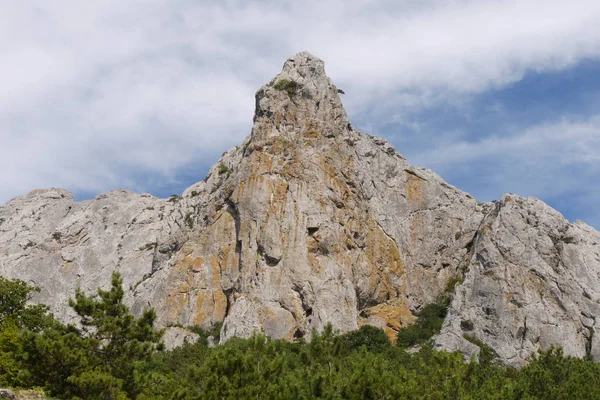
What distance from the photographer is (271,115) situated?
238ft

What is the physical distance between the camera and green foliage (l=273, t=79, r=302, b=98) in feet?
244

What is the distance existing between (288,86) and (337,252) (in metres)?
19.4

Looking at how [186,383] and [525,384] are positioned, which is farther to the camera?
[525,384]

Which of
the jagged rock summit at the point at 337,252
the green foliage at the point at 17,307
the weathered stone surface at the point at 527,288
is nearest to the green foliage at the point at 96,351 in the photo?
the green foliage at the point at 17,307

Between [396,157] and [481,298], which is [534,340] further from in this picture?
[396,157]

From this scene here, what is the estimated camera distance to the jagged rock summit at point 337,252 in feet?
205

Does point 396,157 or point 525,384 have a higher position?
point 396,157

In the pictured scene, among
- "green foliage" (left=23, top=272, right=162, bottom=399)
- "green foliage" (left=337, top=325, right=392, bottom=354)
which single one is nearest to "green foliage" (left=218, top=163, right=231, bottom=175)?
"green foliage" (left=337, top=325, right=392, bottom=354)

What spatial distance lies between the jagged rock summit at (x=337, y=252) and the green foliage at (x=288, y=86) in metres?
0.11

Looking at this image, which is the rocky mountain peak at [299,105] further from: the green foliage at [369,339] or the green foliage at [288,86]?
the green foliage at [369,339]

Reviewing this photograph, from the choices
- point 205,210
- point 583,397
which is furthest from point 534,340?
point 205,210

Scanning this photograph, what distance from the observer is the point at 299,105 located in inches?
2899

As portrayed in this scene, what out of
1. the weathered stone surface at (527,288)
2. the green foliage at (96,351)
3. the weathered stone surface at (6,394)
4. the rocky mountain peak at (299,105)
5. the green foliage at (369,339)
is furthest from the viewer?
the rocky mountain peak at (299,105)

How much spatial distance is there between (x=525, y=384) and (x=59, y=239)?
235ft
